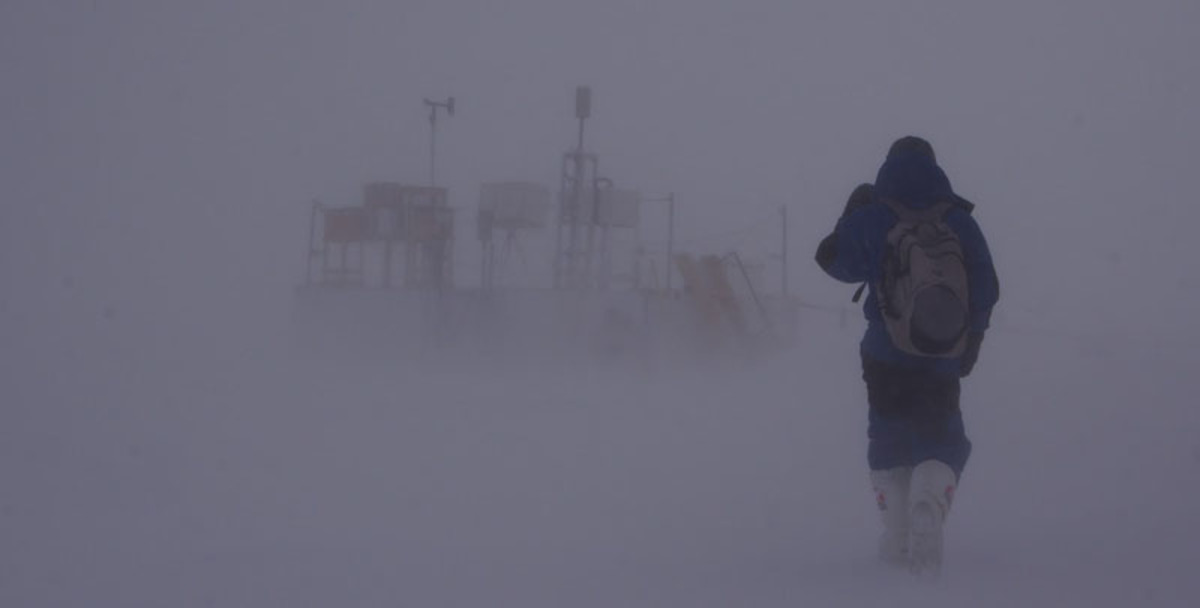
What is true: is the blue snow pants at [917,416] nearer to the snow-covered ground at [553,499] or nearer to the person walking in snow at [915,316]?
the person walking in snow at [915,316]

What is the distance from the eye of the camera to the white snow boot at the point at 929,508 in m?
3.90

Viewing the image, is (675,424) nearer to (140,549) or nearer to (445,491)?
(445,491)

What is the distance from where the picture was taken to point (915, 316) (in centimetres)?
378

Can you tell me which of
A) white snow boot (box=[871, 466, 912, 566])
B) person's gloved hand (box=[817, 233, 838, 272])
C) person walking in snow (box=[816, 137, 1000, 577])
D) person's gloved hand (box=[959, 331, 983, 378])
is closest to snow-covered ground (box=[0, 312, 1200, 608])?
white snow boot (box=[871, 466, 912, 566])

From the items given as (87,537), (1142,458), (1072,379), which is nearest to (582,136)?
(1072,379)

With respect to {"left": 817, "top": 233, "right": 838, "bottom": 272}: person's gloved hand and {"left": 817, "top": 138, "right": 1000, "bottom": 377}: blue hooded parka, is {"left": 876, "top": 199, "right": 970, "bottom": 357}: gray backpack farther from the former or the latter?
{"left": 817, "top": 233, "right": 838, "bottom": 272}: person's gloved hand

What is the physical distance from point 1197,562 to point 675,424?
5.63 m

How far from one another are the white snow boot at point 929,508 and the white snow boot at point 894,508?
85 millimetres

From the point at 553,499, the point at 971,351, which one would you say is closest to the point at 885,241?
the point at 971,351

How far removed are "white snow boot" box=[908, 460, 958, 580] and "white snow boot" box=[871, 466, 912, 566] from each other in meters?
0.08

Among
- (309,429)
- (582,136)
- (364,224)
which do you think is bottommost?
(309,429)

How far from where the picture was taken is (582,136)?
1916 cm

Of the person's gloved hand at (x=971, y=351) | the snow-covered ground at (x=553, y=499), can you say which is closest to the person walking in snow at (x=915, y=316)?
the person's gloved hand at (x=971, y=351)

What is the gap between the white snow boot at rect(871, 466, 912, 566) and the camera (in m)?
4.13
